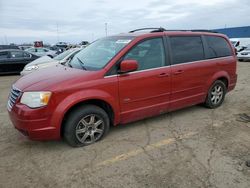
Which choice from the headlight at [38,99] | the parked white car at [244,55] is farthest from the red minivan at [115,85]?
the parked white car at [244,55]

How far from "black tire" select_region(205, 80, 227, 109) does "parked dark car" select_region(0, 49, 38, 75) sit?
408 inches

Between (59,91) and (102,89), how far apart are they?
674 mm

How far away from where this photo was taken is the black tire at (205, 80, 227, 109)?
559cm

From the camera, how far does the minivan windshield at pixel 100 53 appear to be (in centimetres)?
418

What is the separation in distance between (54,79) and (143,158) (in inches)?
69.5

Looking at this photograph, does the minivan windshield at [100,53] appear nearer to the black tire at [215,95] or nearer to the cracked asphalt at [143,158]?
the cracked asphalt at [143,158]

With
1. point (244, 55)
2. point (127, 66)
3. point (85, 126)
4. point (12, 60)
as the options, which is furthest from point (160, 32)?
point (244, 55)

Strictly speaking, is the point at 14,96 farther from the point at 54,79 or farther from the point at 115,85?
the point at 115,85

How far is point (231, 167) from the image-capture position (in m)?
3.28

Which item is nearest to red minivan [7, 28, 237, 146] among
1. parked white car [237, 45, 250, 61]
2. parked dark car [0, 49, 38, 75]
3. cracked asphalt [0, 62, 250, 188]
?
cracked asphalt [0, 62, 250, 188]

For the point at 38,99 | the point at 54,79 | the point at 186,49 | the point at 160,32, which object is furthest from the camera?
the point at 186,49

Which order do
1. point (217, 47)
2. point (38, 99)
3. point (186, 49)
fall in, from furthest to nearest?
point (217, 47) → point (186, 49) → point (38, 99)

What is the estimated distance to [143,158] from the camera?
354 cm

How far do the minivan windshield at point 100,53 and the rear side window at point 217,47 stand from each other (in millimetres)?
2031
